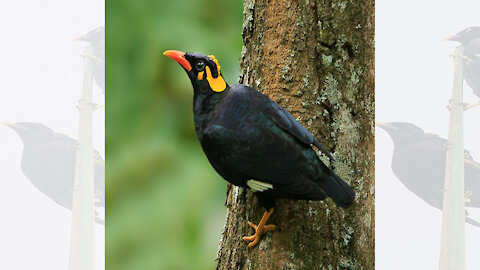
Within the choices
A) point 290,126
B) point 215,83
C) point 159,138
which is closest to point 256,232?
point 290,126

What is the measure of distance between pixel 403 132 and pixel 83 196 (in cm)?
128

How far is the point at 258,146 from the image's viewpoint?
1339mm

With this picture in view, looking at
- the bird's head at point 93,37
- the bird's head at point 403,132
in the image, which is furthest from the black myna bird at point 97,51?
the bird's head at point 403,132

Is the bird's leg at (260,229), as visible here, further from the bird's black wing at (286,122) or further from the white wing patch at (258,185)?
the bird's black wing at (286,122)

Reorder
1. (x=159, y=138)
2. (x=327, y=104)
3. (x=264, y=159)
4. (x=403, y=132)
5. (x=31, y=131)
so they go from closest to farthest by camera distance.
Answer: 1. (x=264, y=159)
2. (x=327, y=104)
3. (x=403, y=132)
4. (x=31, y=131)
5. (x=159, y=138)

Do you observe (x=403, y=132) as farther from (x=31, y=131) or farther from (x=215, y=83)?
(x=31, y=131)

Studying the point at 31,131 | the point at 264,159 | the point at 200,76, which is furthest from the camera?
the point at 31,131

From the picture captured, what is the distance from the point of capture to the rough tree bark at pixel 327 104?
154 cm

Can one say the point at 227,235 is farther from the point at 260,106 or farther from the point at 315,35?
the point at 315,35

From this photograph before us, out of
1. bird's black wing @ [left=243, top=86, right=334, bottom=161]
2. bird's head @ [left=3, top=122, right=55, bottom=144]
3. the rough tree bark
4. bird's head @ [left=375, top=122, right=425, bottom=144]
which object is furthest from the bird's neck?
bird's head @ [left=3, top=122, right=55, bottom=144]

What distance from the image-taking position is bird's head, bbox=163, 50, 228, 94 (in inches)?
55.7

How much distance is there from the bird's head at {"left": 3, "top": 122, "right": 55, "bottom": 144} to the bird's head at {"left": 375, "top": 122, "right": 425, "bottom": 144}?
1.39 m

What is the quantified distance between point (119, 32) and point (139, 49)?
17cm

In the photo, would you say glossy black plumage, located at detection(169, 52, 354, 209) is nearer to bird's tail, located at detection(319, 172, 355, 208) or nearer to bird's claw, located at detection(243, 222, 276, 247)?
bird's tail, located at detection(319, 172, 355, 208)
